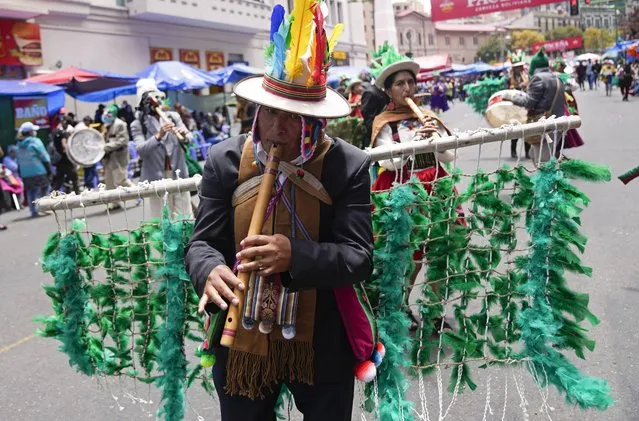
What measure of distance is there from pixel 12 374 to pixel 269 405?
9.22 ft

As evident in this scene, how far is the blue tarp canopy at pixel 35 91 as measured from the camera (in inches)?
516

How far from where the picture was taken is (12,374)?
13.8ft

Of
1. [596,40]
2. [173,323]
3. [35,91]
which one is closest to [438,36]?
[596,40]

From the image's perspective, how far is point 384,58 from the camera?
14.7 feet

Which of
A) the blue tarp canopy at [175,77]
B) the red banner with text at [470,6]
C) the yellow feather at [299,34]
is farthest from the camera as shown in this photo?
the red banner with text at [470,6]

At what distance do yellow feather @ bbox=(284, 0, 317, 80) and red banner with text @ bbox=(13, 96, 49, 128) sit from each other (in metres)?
13.4

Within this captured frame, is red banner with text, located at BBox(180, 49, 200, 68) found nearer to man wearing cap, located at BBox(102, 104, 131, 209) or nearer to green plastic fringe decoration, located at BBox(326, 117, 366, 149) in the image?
man wearing cap, located at BBox(102, 104, 131, 209)

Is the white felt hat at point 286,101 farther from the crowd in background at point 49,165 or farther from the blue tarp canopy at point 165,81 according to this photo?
the blue tarp canopy at point 165,81

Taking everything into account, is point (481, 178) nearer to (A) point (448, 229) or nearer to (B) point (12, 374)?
(A) point (448, 229)

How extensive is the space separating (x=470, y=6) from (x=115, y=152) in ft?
84.0

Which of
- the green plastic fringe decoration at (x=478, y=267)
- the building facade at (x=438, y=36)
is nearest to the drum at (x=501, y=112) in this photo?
the green plastic fringe decoration at (x=478, y=267)

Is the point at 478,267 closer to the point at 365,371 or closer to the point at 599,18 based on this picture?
the point at 365,371

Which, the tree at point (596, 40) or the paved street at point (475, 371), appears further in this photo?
the tree at point (596, 40)

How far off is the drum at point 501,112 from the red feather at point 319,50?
6.41m
